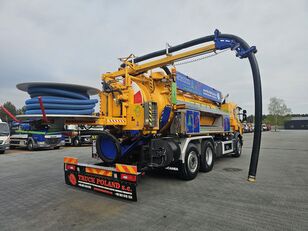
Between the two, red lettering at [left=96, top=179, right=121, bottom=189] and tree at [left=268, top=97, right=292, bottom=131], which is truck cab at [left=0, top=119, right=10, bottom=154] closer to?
red lettering at [left=96, top=179, right=121, bottom=189]

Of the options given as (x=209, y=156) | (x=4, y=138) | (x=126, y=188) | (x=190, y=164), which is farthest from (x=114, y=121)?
(x=4, y=138)

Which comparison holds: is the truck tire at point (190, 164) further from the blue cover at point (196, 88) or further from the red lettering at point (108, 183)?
the red lettering at point (108, 183)

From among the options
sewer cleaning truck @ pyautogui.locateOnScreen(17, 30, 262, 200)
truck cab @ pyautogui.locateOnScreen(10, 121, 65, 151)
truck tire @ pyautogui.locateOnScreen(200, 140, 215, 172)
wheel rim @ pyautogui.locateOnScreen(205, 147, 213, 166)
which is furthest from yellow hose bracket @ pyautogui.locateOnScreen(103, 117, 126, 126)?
truck cab @ pyautogui.locateOnScreen(10, 121, 65, 151)

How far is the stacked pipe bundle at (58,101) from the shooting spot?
15102 millimetres

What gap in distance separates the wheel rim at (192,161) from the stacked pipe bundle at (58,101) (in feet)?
37.2

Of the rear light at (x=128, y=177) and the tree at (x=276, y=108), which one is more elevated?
the tree at (x=276, y=108)

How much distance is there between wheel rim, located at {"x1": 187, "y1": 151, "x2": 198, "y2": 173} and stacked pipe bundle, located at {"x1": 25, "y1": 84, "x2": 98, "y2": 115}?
11.4 m

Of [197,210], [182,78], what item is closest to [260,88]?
[182,78]

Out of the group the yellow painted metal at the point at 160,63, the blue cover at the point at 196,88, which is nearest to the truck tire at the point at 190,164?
the blue cover at the point at 196,88

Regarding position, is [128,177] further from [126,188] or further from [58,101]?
[58,101]

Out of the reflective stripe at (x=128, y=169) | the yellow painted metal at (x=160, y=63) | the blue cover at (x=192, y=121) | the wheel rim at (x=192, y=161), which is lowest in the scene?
the wheel rim at (x=192, y=161)

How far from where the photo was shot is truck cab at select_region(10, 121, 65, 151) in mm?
15148

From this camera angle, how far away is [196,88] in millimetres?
7836

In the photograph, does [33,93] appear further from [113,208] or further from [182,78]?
[113,208]
